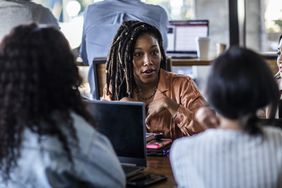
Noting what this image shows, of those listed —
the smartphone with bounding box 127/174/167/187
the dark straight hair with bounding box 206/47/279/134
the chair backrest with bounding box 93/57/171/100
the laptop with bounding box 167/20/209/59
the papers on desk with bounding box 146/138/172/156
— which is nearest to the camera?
the dark straight hair with bounding box 206/47/279/134

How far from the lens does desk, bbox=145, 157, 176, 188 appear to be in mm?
1830

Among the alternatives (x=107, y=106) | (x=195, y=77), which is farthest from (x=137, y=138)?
(x=195, y=77)

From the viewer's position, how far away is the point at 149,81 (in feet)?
8.50

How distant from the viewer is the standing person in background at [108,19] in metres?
3.70

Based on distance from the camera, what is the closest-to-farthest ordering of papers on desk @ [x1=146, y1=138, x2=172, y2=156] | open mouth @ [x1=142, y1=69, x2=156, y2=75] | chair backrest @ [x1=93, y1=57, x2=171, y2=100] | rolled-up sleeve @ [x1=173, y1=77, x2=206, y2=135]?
papers on desk @ [x1=146, y1=138, x2=172, y2=156] < rolled-up sleeve @ [x1=173, y1=77, x2=206, y2=135] < open mouth @ [x1=142, y1=69, x2=156, y2=75] < chair backrest @ [x1=93, y1=57, x2=171, y2=100]

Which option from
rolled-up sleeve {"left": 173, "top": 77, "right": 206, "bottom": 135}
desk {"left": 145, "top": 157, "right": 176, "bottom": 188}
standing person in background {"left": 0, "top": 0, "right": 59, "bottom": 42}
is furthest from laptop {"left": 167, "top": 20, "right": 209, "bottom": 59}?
desk {"left": 145, "top": 157, "right": 176, "bottom": 188}

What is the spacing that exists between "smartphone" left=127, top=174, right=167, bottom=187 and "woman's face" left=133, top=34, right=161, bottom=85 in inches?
29.9

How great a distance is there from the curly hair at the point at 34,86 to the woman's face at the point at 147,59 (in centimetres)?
109

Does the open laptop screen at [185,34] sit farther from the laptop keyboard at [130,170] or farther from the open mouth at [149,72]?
the laptop keyboard at [130,170]

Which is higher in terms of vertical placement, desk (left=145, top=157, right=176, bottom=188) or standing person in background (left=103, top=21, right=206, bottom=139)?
standing person in background (left=103, top=21, right=206, bottom=139)

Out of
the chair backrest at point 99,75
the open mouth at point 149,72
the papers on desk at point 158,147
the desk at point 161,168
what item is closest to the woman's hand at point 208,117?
the desk at point 161,168

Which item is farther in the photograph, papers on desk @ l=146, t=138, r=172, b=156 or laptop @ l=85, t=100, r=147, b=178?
papers on desk @ l=146, t=138, r=172, b=156

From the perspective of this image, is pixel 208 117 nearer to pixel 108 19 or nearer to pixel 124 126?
pixel 124 126

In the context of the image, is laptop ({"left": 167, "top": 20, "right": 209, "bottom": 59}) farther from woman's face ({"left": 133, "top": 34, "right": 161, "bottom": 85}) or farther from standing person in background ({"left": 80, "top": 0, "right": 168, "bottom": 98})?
woman's face ({"left": 133, "top": 34, "right": 161, "bottom": 85})
